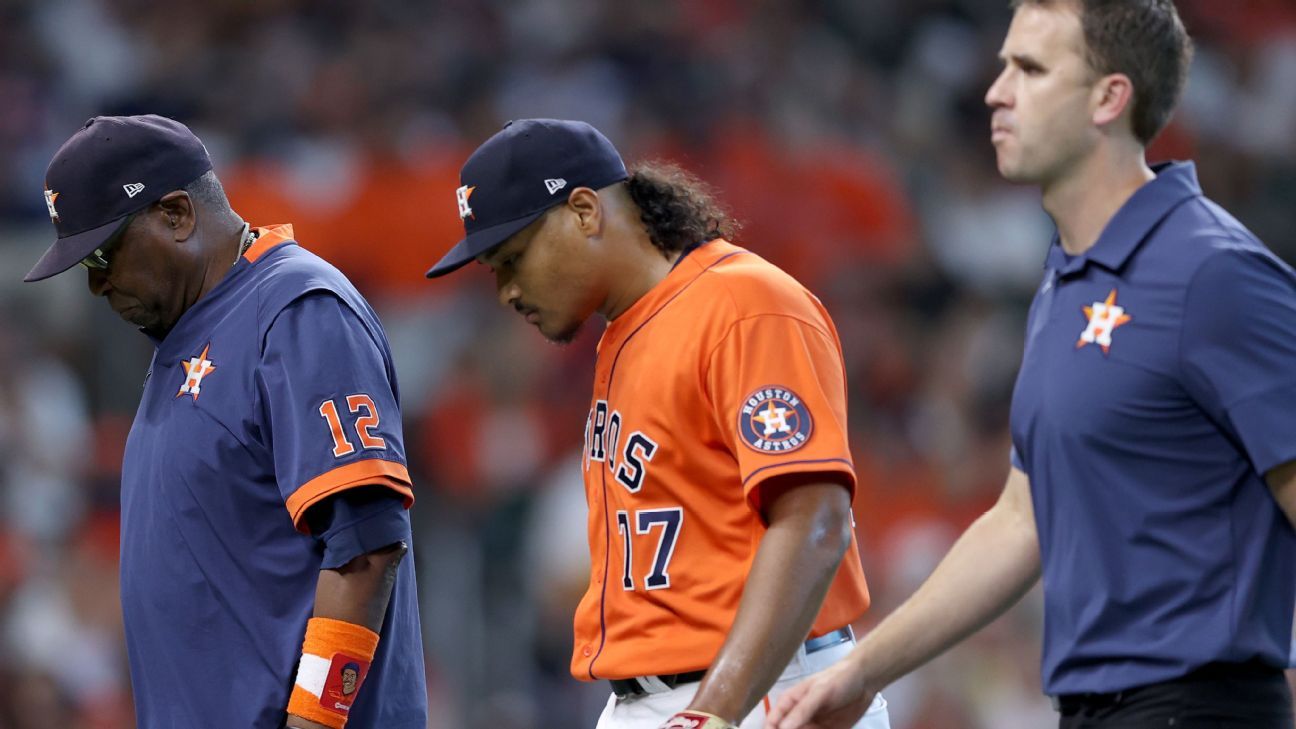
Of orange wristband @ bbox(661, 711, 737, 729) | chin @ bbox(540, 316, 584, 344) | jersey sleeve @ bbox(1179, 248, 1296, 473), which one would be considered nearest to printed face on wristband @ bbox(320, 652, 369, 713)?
orange wristband @ bbox(661, 711, 737, 729)

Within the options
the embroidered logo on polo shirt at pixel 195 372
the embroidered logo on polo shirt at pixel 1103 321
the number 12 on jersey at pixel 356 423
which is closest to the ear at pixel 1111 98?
the embroidered logo on polo shirt at pixel 1103 321

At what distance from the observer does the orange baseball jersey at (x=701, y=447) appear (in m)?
3.20

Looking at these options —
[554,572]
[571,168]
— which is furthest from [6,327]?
[571,168]

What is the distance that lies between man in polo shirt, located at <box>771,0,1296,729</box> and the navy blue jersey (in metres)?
0.95

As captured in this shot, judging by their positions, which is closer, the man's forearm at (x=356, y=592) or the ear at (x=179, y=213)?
the man's forearm at (x=356, y=592)

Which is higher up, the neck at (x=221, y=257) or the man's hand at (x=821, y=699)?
the neck at (x=221, y=257)

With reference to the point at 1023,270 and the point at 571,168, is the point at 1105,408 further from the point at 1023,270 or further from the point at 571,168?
the point at 1023,270

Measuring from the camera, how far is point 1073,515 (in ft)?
8.95

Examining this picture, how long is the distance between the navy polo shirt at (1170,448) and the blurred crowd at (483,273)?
4559 millimetres

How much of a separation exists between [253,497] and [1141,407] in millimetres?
1687

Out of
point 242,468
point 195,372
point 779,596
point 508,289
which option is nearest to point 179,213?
point 195,372

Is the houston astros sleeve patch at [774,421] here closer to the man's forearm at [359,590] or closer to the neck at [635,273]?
the neck at [635,273]

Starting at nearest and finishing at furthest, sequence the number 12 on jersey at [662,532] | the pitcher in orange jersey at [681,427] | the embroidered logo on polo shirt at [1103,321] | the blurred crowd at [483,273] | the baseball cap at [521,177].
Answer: the embroidered logo on polo shirt at [1103,321] → the pitcher in orange jersey at [681,427] → the number 12 on jersey at [662,532] → the baseball cap at [521,177] → the blurred crowd at [483,273]

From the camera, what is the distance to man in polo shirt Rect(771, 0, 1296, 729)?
2.57m
